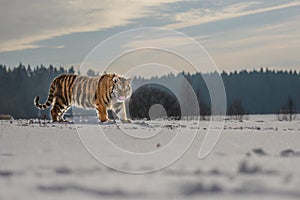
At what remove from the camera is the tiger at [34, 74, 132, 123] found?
50.7 ft

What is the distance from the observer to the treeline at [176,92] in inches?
1118

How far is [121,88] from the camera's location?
50.3ft

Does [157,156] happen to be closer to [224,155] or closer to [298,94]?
[224,155]

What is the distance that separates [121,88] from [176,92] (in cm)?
269

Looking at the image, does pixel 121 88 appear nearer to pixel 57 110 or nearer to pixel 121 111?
pixel 121 111

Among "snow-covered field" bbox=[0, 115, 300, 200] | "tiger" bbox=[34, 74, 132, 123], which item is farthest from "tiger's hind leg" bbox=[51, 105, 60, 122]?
"snow-covered field" bbox=[0, 115, 300, 200]

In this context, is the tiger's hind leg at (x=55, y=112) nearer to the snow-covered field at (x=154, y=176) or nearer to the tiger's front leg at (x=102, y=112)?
the tiger's front leg at (x=102, y=112)

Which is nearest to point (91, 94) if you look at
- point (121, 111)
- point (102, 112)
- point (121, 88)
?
point (102, 112)

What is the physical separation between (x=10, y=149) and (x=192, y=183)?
463cm

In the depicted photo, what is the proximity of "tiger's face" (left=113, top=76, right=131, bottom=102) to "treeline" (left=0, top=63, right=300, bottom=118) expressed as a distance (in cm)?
56

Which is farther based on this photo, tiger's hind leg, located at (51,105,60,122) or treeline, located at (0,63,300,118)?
treeline, located at (0,63,300,118)

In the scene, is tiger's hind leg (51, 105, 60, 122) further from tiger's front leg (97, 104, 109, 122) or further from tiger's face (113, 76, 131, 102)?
tiger's face (113, 76, 131, 102)

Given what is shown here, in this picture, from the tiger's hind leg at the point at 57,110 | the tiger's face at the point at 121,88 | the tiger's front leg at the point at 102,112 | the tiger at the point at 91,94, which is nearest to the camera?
the tiger's face at the point at 121,88

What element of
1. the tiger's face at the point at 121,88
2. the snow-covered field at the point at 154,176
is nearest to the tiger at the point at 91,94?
the tiger's face at the point at 121,88
